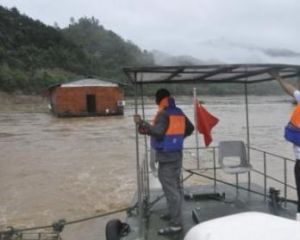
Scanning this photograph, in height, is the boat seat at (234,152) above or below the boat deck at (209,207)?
above

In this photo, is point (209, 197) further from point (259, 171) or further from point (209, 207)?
point (259, 171)

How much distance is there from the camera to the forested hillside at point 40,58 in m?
68.8

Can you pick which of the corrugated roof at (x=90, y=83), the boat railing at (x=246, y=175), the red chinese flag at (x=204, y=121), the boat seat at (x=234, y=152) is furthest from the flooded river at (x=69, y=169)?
the corrugated roof at (x=90, y=83)

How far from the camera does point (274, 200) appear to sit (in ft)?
20.0

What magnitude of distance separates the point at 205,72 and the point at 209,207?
1601 millimetres

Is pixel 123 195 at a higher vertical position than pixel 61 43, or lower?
lower

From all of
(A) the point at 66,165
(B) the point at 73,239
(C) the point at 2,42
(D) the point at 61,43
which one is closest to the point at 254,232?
(B) the point at 73,239

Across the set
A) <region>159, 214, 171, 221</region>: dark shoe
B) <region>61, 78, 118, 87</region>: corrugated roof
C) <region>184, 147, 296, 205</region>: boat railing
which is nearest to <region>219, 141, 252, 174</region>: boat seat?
<region>159, 214, 171, 221</region>: dark shoe

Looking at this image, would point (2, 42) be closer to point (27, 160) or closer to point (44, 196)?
point (27, 160)

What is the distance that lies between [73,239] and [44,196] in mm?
3406

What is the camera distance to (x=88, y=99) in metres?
40.5

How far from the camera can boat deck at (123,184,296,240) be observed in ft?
17.9

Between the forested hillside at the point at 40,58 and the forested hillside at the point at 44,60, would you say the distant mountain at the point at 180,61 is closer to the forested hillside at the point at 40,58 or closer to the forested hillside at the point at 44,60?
the forested hillside at the point at 44,60

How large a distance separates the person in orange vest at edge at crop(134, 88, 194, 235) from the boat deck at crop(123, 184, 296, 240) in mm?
221
